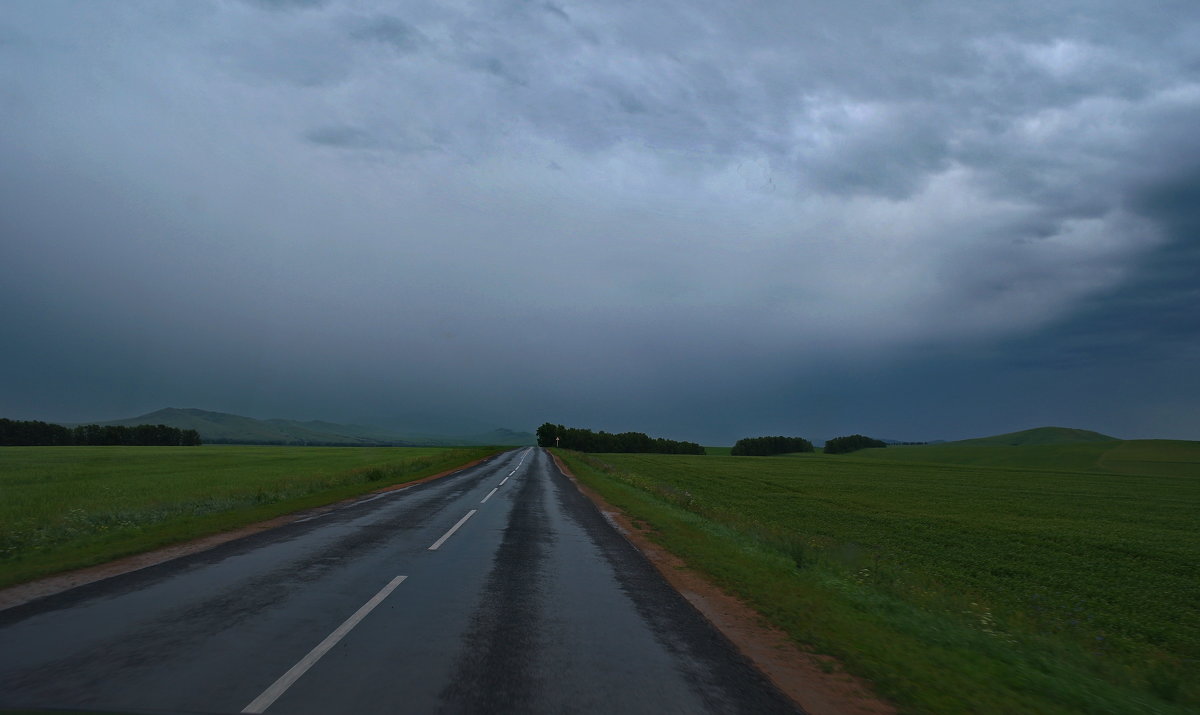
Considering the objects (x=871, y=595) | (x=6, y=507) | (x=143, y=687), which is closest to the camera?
(x=143, y=687)

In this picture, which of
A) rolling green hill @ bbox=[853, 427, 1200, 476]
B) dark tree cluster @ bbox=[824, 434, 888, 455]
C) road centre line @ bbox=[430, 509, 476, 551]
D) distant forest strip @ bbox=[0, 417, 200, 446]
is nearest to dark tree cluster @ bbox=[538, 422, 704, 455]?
dark tree cluster @ bbox=[824, 434, 888, 455]

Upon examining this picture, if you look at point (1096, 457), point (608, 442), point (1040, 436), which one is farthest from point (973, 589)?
point (1040, 436)

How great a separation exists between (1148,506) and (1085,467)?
5414 centimetres

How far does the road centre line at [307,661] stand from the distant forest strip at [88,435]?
118618 mm

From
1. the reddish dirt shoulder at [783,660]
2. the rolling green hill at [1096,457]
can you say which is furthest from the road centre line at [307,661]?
the rolling green hill at [1096,457]

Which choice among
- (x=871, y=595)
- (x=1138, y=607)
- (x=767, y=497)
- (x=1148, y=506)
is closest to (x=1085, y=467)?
(x=1148, y=506)

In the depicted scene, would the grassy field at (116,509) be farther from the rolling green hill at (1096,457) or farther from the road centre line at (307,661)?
the rolling green hill at (1096,457)

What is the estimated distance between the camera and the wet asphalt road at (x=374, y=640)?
487 centimetres

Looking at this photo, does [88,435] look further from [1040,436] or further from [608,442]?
[1040,436]

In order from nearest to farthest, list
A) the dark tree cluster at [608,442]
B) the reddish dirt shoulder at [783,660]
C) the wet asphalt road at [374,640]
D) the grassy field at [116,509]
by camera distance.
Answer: the wet asphalt road at [374,640], the reddish dirt shoulder at [783,660], the grassy field at [116,509], the dark tree cluster at [608,442]

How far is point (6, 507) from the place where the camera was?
19828 millimetres

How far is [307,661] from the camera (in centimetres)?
555

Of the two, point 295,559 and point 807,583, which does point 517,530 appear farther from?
point 807,583

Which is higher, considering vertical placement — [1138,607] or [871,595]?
[871,595]
